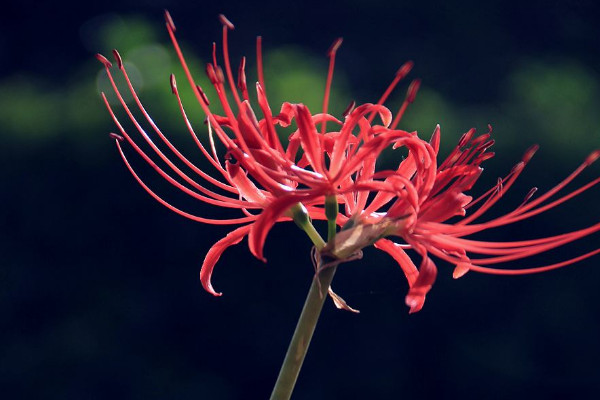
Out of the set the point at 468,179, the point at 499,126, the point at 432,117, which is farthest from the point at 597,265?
the point at 468,179

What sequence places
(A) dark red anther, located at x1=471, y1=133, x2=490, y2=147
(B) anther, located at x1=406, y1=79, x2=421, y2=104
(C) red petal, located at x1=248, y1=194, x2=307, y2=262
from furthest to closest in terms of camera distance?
(A) dark red anther, located at x1=471, y1=133, x2=490, y2=147
(B) anther, located at x1=406, y1=79, x2=421, y2=104
(C) red petal, located at x1=248, y1=194, x2=307, y2=262

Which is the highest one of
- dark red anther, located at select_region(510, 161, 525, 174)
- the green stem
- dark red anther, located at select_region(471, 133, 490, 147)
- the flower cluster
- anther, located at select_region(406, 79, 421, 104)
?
dark red anther, located at select_region(471, 133, 490, 147)

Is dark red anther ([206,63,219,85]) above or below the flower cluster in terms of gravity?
above

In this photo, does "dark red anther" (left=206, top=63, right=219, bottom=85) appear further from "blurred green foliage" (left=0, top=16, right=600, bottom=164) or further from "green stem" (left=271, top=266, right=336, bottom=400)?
"blurred green foliage" (left=0, top=16, right=600, bottom=164)

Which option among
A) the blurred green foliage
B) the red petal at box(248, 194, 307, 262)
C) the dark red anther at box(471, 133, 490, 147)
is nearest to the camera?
the red petal at box(248, 194, 307, 262)

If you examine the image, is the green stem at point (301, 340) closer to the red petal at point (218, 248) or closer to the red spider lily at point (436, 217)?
the red spider lily at point (436, 217)

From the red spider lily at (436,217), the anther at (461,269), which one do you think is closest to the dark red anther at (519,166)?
the red spider lily at (436,217)

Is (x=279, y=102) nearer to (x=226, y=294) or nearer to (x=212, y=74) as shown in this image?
(x=226, y=294)

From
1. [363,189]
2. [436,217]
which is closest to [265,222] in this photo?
[363,189]

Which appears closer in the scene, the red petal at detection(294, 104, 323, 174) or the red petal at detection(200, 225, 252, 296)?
the red petal at detection(294, 104, 323, 174)

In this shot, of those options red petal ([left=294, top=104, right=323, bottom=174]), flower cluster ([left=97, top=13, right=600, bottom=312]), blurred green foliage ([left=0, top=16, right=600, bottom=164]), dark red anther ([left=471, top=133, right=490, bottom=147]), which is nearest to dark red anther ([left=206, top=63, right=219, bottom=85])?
flower cluster ([left=97, top=13, right=600, bottom=312])
